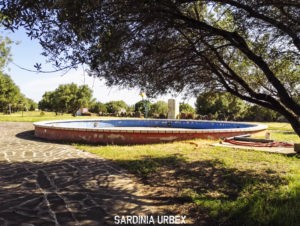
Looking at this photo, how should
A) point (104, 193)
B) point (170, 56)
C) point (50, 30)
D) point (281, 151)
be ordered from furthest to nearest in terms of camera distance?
point (281, 151), point (170, 56), point (104, 193), point (50, 30)

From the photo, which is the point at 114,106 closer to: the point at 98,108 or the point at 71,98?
the point at 98,108

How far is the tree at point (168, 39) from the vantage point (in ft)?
18.9

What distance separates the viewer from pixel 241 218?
5.83 metres

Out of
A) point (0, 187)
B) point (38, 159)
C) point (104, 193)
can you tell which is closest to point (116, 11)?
point (104, 193)

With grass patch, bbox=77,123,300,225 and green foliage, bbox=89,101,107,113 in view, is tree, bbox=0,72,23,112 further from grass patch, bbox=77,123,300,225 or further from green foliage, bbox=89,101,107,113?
grass patch, bbox=77,123,300,225

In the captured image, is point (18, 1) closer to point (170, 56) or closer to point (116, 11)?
point (116, 11)

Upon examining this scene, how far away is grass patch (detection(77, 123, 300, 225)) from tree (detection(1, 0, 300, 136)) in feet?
6.20

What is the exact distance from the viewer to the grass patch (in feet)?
19.6

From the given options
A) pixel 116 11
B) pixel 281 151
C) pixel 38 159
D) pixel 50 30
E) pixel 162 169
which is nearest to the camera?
pixel 116 11

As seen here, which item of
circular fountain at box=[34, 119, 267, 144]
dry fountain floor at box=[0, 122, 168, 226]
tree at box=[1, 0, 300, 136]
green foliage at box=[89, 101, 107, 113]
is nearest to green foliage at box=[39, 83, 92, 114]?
green foliage at box=[89, 101, 107, 113]

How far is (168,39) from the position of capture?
819 cm

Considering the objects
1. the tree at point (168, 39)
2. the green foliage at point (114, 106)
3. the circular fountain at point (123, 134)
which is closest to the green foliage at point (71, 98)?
the green foliage at point (114, 106)

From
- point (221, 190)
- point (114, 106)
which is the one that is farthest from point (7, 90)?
point (221, 190)

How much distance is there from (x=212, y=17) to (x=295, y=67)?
9.02 ft
